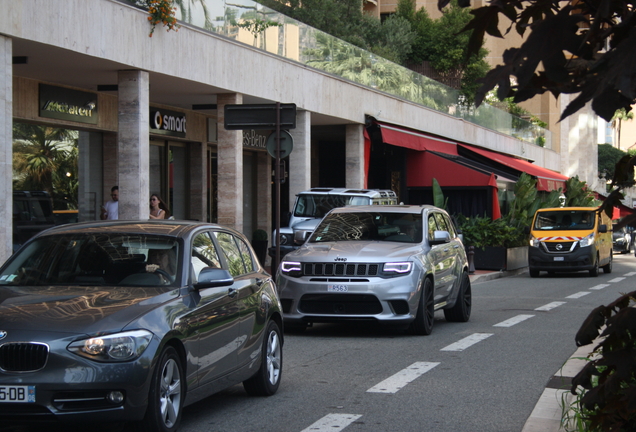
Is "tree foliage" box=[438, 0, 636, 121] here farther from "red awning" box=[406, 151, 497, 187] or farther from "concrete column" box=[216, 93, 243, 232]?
"red awning" box=[406, 151, 497, 187]

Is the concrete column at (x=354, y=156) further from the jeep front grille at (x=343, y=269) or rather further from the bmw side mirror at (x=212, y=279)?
the bmw side mirror at (x=212, y=279)

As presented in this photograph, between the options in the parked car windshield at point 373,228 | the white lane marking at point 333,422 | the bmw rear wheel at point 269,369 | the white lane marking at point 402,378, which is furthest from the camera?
the parked car windshield at point 373,228

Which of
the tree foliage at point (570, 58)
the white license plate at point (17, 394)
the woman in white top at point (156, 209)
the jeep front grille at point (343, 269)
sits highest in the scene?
the tree foliage at point (570, 58)

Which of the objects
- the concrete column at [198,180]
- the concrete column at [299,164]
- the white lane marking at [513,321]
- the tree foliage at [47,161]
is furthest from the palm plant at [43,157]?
the white lane marking at [513,321]

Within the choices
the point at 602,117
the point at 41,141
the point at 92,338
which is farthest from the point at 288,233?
the point at 602,117

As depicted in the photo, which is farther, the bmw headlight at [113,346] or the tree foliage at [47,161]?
the tree foliage at [47,161]

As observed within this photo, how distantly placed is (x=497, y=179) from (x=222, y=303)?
86.7ft

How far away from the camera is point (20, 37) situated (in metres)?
14.1

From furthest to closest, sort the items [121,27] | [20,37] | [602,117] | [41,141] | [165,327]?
[41,141]
[121,27]
[20,37]
[165,327]
[602,117]

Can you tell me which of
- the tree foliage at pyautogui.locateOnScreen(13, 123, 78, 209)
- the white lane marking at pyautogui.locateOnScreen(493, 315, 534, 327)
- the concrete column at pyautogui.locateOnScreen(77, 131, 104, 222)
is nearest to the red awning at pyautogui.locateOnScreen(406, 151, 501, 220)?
the concrete column at pyautogui.locateOnScreen(77, 131, 104, 222)

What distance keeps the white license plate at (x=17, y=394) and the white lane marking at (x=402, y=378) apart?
11.2 feet

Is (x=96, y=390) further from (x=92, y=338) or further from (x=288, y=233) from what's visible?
(x=288, y=233)

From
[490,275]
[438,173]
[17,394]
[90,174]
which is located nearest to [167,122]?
[90,174]

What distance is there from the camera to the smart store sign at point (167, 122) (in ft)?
76.6
